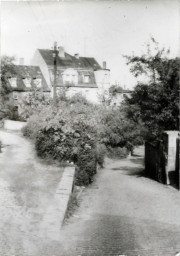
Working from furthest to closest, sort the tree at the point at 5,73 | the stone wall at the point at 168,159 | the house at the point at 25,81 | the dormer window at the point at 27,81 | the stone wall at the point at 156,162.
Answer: the dormer window at the point at 27,81 → the house at the point at 25,81 → the tree at the point at 5,73 → the stone wall at the point at 156,162 → the stone wall at the point at 168,159

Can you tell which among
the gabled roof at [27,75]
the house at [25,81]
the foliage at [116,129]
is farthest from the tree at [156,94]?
the gabled roof at [27,75]

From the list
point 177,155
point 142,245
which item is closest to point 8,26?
point 142,245

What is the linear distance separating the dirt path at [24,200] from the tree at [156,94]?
565 cm

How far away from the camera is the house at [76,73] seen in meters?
52.6

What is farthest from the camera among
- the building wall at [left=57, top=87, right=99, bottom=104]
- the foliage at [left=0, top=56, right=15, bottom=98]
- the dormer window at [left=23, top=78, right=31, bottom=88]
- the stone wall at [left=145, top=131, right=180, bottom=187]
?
the building wall at [left=57, top=87, right=99, bottom=104]

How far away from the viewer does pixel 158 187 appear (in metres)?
14.2

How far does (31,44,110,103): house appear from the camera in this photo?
52562mm

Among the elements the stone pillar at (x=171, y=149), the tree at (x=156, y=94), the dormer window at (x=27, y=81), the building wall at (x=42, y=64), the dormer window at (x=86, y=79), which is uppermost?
the building wall at (x=42, y=64)

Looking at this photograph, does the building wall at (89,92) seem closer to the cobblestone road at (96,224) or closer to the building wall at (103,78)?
the building wall at (103,78)

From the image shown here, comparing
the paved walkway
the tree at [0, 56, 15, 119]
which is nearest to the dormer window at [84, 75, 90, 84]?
the tree at [0, 56, 15, 119]

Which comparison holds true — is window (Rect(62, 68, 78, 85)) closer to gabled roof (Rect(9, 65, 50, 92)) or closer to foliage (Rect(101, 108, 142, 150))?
gabled roof (Rect(9, 65, 50, 92))

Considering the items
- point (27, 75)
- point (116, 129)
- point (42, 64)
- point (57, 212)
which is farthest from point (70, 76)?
point (57, 212)

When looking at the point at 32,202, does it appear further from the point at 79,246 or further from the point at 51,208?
the point at 79,246

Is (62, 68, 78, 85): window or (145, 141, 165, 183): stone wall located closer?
(145, 141, 165, 183): stone wall
